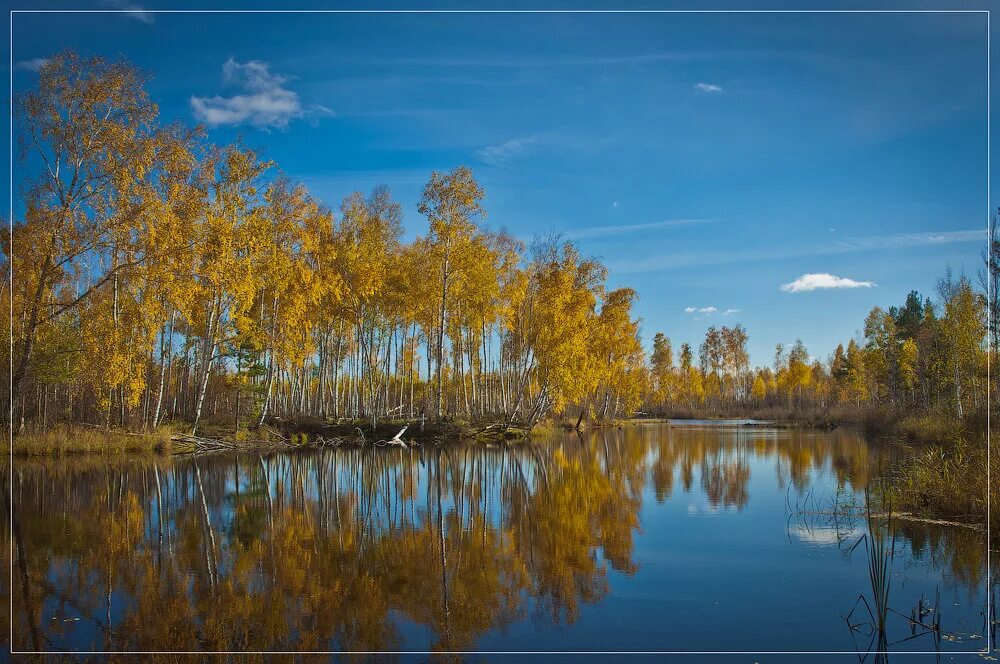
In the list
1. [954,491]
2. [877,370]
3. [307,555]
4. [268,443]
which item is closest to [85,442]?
[268,443]

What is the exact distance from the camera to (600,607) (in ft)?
23.9

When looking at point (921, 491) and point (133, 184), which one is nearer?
point (921, 491)

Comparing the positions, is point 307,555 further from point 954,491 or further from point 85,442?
point 85,442

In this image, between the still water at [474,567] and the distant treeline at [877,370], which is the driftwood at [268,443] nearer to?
the still water at [474,567]

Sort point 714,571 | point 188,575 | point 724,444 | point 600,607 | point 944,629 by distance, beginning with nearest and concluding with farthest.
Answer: point 944,629, point 600,607, point 188,575, point 714,571, point 724,444

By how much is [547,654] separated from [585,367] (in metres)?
31.5

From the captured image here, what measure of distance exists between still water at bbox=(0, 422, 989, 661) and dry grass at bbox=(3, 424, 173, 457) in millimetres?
6641

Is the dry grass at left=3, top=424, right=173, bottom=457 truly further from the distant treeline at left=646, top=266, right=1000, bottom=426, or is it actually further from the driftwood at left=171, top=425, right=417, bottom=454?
the distant treeline at left=646, top=266, right=1000, bottom=426

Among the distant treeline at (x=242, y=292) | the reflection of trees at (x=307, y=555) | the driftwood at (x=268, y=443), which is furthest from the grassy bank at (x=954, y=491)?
the driftwood at (x=268, y=443)

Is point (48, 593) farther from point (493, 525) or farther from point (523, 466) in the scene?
point (523, 466)

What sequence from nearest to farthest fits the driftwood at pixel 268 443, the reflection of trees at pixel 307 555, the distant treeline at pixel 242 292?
the reflection of trees at pixel 307 555
the distant treeline at pixel 242 292
the driftwood at pixel 268 443

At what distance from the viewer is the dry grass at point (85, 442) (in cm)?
2331

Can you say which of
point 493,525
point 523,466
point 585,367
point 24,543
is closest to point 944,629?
point 493,525

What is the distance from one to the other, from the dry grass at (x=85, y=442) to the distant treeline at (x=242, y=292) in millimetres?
1337
